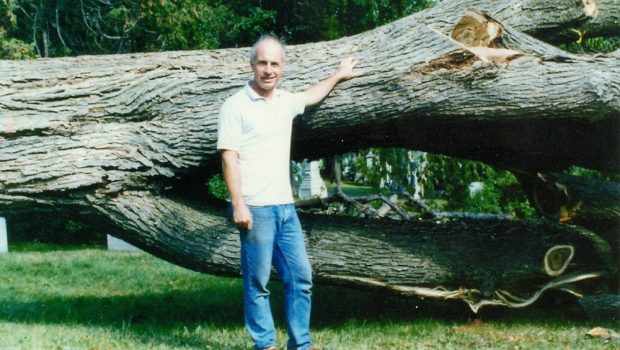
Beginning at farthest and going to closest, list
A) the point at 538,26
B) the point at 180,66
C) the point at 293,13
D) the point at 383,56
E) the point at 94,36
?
the point at 293,13 < the point at 94,36 < the point at 538,26 < the point at 180,66 < the point at 383,56

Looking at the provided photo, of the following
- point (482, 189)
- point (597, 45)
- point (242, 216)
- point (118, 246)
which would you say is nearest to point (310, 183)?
point (118, 246)

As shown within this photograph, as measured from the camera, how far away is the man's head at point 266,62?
5.20 metres

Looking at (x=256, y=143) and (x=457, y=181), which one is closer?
(x=256, y=143)

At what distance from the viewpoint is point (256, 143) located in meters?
5.20

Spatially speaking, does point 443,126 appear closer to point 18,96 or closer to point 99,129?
point 99,129

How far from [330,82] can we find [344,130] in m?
0.46

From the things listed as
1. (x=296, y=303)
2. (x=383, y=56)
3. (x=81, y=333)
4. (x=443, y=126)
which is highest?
(x=383, y=56)

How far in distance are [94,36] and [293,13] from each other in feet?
26.4

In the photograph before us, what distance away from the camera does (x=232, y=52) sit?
6.92 m

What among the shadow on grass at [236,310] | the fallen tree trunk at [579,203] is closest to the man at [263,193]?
the shadow on grass at [236,310]

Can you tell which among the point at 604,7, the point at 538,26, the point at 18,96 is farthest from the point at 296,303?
the point at 604,7

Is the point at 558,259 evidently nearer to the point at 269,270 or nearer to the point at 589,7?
the point at 589,7

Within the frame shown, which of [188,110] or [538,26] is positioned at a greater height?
[538,26]

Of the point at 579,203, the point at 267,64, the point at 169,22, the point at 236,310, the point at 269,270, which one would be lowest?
the point at 236,310
